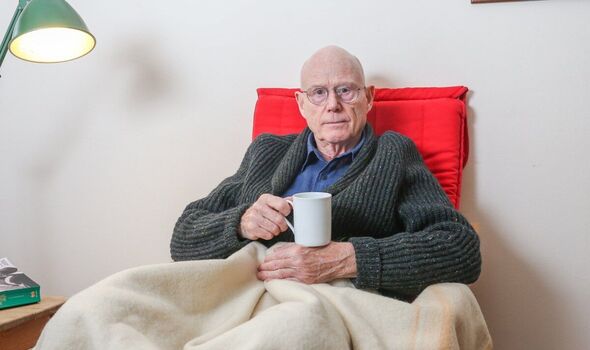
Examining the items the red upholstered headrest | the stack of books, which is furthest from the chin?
the stack of books

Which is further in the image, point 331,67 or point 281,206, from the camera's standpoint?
point 331,67

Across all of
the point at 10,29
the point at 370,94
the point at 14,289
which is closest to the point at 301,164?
the point at 370,94

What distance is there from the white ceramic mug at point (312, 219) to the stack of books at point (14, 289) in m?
0.82

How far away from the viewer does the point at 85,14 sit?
1855 mm

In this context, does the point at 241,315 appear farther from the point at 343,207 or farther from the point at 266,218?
the point at 343,207

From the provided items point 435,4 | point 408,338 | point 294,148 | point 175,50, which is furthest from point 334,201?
point 175,50

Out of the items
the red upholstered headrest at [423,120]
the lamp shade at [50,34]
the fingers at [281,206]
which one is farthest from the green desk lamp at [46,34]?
the fingers at [281,206]

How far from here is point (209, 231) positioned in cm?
119

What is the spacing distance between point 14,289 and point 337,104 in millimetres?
952

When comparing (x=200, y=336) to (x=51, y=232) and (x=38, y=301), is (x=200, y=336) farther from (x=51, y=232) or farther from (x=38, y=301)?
(x=51, y=232)

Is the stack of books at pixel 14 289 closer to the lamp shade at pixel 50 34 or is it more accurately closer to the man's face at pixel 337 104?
the lamp shade at pixel 50 34

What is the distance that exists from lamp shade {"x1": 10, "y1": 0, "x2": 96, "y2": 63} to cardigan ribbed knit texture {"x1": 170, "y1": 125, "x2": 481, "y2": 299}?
23.6 inches

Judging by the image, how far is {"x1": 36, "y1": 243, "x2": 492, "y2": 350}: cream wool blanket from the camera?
30.4 inches

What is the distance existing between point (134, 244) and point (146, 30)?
76 centimetres
